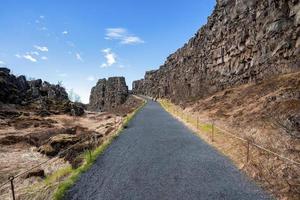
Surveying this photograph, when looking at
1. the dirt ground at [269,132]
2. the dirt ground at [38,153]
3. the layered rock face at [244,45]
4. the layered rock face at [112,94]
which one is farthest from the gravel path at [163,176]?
the layered rock face at [112,94]

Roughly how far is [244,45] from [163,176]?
42607 mm

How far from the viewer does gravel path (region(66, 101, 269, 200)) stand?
1107 cm

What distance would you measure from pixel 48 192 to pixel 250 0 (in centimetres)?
4962

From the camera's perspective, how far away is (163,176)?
13.4 metres

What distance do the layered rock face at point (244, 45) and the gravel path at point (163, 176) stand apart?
2362 centimetres

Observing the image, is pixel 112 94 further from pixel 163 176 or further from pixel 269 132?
pixel 163 176

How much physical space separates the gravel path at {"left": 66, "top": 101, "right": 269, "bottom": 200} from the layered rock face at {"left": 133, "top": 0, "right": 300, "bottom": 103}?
77.5ft

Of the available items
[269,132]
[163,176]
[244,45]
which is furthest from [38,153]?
[244,45]

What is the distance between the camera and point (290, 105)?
24.1m

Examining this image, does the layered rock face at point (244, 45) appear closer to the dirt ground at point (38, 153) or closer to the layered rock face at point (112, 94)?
the dirt ground at point (38, 153)

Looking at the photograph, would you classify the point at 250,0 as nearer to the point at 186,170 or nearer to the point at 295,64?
the point at 295,64


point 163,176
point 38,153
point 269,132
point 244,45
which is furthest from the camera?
point 244,45

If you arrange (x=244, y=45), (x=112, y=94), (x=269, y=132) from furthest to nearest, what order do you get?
1. (x=112, y=94)
2. (x=244, y=45)
3. (x=269, y=132)

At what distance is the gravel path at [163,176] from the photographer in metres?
11.1
